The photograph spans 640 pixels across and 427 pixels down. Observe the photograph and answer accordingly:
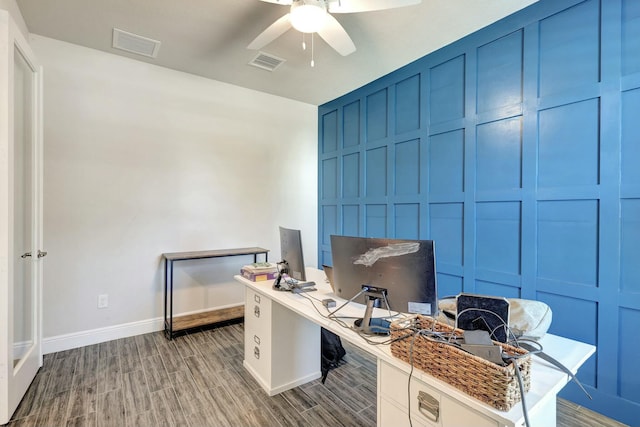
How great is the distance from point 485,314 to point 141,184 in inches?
127

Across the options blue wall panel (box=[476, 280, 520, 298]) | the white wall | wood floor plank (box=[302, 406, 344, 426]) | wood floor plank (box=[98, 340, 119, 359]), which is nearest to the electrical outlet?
the white wall

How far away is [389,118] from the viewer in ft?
10.9

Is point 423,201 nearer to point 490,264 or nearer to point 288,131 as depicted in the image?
point 490,264

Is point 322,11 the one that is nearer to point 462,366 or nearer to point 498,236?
point 462,366

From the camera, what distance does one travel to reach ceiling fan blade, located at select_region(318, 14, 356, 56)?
6.26 ft

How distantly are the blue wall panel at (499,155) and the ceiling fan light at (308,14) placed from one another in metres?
1.63

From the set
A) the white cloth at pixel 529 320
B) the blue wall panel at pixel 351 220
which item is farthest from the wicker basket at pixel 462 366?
the blue wall panel at pixel 351 220

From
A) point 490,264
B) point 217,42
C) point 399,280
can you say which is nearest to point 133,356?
point 399,280

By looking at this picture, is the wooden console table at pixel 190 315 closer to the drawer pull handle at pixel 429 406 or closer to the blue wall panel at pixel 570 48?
the drawer pull handle at pixel 429 406

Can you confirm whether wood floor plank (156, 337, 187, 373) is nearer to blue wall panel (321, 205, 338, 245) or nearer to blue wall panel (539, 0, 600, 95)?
blue wall panel (321, 205, 338, 245)

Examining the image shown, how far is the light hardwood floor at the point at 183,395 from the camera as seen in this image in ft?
5.99

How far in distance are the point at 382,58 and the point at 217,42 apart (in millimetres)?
1608

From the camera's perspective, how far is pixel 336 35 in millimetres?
2035

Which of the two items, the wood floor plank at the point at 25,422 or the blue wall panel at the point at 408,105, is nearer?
the wood floor plank at the point at 25,422
